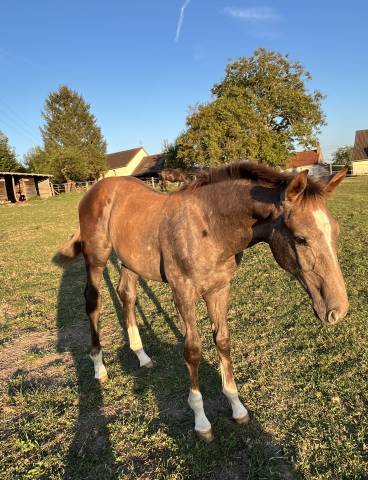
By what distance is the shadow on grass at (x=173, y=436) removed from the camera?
8.12 feet

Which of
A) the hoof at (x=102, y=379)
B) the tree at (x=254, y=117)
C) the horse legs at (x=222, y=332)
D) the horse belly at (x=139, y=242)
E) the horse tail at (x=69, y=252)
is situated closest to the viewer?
the horse legs at (x=222, y=332)

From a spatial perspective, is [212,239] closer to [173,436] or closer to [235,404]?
[235,404]

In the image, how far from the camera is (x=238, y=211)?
2596 millimetres

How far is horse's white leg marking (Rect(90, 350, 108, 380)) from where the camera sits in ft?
12.2

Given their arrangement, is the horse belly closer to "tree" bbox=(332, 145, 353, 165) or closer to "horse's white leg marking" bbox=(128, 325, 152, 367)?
"horse's white leg marking" bbox=(128, 325, 152, 367)

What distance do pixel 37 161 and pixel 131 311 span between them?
54.3 meters

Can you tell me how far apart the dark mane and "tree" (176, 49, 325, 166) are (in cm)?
3185

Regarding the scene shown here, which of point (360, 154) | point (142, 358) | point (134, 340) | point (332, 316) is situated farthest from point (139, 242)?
point (360, 154)

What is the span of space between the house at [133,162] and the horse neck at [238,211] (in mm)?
65170

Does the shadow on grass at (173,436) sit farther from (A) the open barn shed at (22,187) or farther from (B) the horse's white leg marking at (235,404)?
(A) the open barn shed at (22,187)

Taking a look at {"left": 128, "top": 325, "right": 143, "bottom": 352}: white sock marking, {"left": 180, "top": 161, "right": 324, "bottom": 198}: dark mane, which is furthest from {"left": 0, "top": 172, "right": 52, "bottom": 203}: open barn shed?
{"left": 180, "top": 161, "right": 324, "bottom": 198}: dark mane

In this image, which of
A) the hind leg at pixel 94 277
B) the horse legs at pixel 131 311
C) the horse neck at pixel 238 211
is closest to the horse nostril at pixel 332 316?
the horse neck at pixel 238 211

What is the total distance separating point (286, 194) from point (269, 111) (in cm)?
4179

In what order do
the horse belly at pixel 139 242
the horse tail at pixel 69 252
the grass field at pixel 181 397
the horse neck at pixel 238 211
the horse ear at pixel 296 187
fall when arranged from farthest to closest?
1. the horse tail at pixel 69 252
2. the horse belly at pixel 139 242
3. the grass field at pixel 181 397
4. the horse neck at pixel 238 211
5. the horse ear at pixel 296 187
